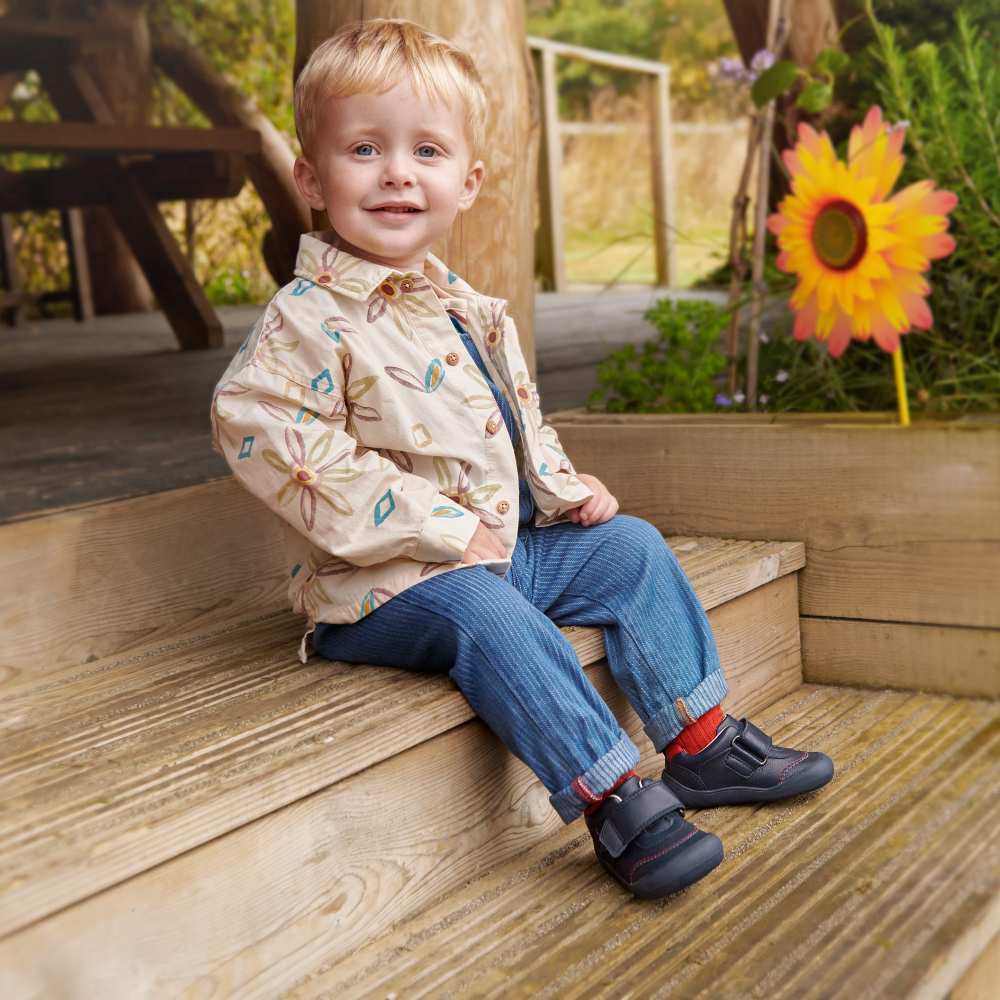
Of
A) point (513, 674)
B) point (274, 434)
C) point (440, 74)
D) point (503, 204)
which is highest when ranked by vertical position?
point (440, 74)

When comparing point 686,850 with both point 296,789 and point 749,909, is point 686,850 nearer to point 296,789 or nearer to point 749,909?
point 749,909

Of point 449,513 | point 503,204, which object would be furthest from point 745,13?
point 449,513

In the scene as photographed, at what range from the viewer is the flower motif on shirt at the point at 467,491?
5.07 feet

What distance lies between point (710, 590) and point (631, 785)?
51 centimetres

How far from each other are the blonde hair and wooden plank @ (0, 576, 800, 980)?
65 cm

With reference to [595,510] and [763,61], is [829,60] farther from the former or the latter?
[595,510]

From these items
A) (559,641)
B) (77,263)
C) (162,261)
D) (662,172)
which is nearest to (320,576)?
(559,641)

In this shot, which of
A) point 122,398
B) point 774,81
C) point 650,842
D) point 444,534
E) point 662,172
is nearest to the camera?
point 650,842

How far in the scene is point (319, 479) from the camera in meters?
1.43

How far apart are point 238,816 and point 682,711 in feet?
2.02

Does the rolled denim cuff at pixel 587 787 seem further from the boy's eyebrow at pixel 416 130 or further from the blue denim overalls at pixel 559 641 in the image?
the boy's eyebrow at pixel 416 130

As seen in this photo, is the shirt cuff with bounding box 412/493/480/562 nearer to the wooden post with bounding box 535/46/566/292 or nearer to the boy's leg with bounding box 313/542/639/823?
the boy's leg with bounding box 313/542/639/823

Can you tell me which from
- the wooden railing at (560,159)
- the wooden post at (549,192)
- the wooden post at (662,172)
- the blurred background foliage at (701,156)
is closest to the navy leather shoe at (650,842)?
the blurred background foliage at (701,156)

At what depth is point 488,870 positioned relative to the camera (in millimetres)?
1444
